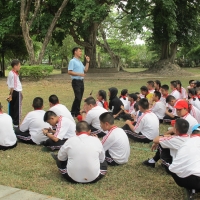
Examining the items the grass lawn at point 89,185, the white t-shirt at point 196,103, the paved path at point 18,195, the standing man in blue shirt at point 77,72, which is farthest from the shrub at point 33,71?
the paved path at point 18,195

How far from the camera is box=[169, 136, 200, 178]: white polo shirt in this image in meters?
3.63

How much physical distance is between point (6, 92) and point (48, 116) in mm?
10518

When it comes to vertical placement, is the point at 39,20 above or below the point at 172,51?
above

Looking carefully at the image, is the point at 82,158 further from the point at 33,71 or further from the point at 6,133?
the point at 33,71

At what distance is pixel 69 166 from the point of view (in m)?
4.25

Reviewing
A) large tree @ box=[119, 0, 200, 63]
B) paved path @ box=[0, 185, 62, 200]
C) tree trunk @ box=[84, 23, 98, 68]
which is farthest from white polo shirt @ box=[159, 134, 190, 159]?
tree trunk @ box=[84, 23, 98, 68]

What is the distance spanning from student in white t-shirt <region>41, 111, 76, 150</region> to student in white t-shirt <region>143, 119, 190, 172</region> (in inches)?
65.2

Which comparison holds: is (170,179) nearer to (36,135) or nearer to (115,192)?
(115,192)

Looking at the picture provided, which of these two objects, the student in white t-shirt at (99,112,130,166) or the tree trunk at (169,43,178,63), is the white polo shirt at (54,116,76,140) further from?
the tree trunk at (169,43,178,63)

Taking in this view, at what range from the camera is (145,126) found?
6.13 m

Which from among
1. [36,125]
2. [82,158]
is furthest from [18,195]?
[36,125]

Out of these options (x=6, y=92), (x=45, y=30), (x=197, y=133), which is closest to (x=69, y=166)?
(x=197, y=133)

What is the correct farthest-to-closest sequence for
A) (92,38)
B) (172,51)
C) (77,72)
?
(172,51) → (92,38) → (77,72)

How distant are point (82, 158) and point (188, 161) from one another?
132cm
